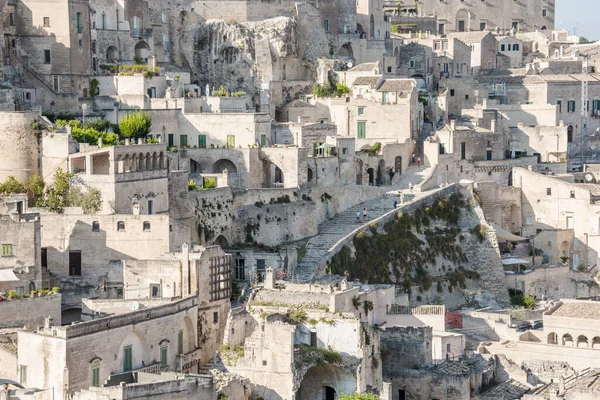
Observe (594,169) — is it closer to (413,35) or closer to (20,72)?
(413,35)

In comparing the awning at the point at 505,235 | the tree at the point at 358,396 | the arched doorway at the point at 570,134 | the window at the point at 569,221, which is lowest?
the tree at the point at 358,396

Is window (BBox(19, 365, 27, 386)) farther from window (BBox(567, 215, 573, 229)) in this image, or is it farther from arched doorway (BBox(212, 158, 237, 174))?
window (BBox(567, 215, 573, 229))

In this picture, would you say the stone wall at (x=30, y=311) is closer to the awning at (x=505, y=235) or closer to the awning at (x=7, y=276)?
the awning at (x=7, y=276)

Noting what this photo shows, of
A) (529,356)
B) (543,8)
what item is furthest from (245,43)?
(543,8)

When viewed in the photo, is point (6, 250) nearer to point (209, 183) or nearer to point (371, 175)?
point (209, 183)

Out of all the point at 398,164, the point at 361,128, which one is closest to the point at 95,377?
the point at 398,164

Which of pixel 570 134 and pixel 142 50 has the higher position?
pixel 142 50

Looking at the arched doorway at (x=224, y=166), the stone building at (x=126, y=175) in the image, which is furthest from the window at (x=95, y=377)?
the arched doorway at (x=224, y=166)
